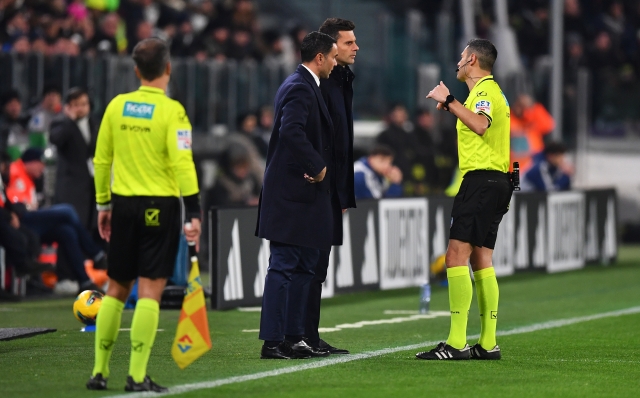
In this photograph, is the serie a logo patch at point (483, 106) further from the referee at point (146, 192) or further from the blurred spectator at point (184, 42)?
the blurred spectator at point (184, 42)

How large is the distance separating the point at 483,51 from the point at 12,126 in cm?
859

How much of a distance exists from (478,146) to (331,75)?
1210mm

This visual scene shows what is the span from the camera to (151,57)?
722 centimetres

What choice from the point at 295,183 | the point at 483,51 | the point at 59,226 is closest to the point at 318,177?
the point at 295,183

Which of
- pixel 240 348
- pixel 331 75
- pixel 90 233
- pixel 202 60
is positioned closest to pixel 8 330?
pixel 240 348

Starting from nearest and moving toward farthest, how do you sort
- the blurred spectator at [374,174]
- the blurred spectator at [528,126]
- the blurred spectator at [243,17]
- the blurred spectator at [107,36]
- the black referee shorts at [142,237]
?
1. the black referee shorts at [142,237]
2. the blurred spectator at [374,174]
3. the blurred spectator at [107,36]
4. the blurred spectator at [243,17]
5. the blurred spectator at [528,126]

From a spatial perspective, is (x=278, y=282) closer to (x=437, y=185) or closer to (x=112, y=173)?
(x=112, y=173)

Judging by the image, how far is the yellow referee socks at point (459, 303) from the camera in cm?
891

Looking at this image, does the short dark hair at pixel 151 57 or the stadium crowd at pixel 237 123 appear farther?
the stadium crowd at pixel 237 123

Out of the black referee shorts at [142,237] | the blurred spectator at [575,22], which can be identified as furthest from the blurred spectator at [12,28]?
the blurred spectator at [575,22]

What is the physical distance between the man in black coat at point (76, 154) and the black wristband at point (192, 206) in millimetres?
7593

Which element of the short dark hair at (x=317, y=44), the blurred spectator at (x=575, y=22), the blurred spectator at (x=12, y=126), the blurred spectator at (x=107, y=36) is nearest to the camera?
the short dark hair at (x=317, y=44)

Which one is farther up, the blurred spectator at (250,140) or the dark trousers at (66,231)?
the blurred spectator at (250,140)

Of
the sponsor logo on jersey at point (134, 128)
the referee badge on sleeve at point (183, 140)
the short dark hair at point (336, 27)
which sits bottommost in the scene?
the referee badge on sleeve at point (183, 140)
